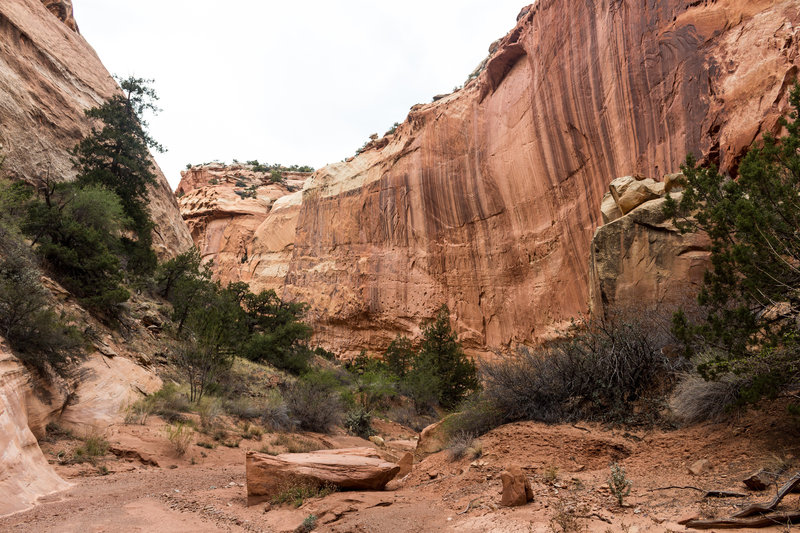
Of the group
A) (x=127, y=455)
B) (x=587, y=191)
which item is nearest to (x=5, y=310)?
(x=127, y=455)

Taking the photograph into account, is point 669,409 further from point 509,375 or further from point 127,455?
point 127,455

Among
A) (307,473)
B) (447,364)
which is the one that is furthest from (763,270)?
(447,364)

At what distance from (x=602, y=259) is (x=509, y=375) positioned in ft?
25.3

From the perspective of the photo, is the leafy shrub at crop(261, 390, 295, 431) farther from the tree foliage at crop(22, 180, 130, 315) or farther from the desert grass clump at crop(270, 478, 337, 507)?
the desert grass clump at crop(270, 478, 337, 507)

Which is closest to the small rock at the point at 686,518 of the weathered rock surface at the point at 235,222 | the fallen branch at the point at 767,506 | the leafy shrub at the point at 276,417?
the fallen branch at the point at 767,506

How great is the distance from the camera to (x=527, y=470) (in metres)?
6.36

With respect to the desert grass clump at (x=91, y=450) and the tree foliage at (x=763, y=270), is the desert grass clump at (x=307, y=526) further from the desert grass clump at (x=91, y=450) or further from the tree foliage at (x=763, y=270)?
the desert grass clump at (x=91, y=450)

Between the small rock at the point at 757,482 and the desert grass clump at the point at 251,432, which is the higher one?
the small rock at the point at 757,482

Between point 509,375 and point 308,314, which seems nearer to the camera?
point 509,375

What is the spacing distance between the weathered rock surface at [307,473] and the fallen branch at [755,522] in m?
Result: 4.78

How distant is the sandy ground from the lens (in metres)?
4.41

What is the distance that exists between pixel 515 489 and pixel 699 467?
203 centimetres

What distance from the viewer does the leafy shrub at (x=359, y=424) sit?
18.0 metres

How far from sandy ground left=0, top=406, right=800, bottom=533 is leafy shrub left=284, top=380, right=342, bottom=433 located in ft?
23.7
